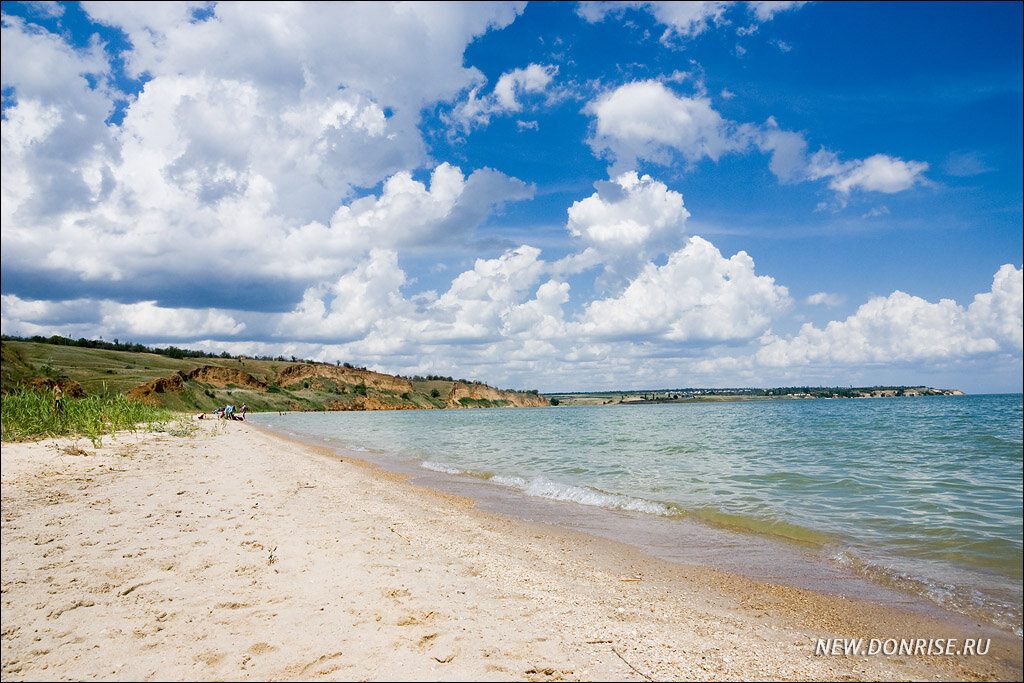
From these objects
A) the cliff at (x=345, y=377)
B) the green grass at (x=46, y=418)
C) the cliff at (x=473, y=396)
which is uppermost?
the green grass at (x=46, y=418)

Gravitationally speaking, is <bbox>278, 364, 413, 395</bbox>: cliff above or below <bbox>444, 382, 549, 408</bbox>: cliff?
above

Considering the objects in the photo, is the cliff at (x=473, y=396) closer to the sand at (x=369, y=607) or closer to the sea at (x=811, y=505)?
the sea at (x=811, y=505)

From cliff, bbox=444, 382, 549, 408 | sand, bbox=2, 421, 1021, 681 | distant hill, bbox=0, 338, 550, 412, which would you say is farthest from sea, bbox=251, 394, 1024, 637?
cliff, bbox=444, 382, 549, 408

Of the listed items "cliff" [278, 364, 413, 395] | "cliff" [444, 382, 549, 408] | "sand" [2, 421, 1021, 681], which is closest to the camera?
"sand" [2, 421, 1021, 681]

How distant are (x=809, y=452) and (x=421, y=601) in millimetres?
19420

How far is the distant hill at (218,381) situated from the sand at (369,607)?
20958 mm

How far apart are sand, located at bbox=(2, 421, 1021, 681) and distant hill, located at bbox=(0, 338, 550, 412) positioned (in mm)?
20958

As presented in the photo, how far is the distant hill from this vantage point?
47.9 m

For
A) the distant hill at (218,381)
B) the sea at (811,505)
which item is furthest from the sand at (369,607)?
the distant hill at (218,381)

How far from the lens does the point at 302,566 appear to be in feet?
19.1

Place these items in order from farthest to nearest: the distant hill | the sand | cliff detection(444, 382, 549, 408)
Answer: cliff detection(444, 382, 549, 408), the distant hill, the sand

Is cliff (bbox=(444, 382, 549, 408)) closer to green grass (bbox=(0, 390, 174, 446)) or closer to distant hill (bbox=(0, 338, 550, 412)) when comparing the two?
distant hill (bbox=(0, 338, 550, 412))

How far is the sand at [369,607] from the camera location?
3.88m

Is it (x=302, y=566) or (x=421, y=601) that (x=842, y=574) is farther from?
(x=302, y=566)
